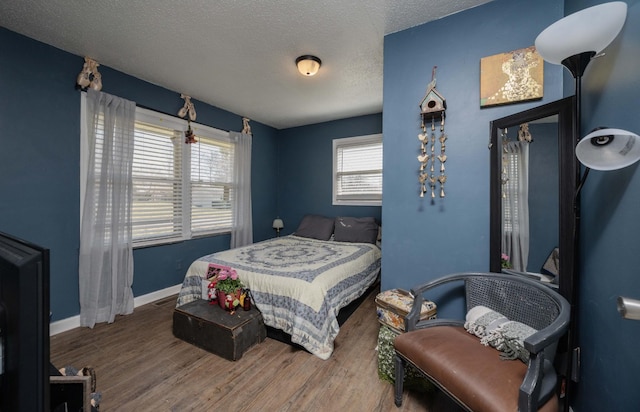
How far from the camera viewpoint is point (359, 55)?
2.39 m

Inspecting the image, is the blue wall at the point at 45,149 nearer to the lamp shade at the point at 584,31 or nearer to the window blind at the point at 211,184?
the window blind at the point at 211,184

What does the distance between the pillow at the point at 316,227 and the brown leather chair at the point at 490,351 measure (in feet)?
7.98

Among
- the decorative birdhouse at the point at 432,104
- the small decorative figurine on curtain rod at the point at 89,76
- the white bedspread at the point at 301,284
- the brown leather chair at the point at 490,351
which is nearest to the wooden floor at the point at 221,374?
the white bedspread at the point at 301,284

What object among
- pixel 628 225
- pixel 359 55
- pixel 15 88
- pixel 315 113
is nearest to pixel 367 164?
pixel 315 113

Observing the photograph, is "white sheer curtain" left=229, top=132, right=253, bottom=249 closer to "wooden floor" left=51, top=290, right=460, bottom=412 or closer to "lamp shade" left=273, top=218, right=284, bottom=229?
"lamp shade" left=273, top=218, right=284, bottom=229

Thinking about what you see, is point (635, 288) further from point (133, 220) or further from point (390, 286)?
point (133, 220)

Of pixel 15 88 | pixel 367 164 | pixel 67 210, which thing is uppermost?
pixel 15 88

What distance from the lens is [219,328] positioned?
1.99 meters

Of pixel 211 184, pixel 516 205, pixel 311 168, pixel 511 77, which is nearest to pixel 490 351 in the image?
pixel 516 205

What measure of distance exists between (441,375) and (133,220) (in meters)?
3.23

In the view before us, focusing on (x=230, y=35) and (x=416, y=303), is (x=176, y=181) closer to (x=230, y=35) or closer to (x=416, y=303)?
(x=230, y=35)

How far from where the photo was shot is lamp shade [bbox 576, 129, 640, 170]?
0.88m

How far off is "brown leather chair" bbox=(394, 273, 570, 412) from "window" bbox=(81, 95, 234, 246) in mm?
2999

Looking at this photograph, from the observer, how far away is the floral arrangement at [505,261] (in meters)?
1.58
